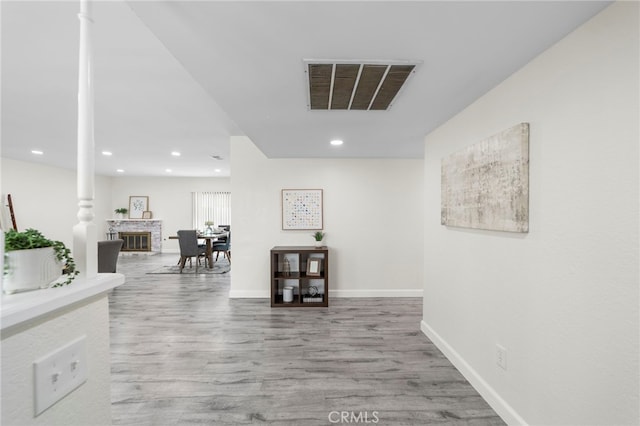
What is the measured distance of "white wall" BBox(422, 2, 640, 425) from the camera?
4.03ft

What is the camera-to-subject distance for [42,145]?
5309mm

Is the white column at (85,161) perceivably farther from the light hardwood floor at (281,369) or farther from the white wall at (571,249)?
the white wall at (571,249)

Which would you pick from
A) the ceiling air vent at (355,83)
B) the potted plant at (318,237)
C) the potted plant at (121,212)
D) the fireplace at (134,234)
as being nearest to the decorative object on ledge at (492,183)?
the ceiling air vent at (355,83)

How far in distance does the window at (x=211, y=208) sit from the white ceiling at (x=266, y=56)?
602cm

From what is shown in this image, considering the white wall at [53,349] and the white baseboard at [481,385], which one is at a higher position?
the white wall at [53,349]

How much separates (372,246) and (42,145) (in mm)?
6008

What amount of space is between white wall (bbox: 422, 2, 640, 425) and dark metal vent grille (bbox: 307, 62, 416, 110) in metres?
0.72

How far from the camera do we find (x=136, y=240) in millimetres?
9711

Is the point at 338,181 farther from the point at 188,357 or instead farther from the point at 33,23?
the point at 33,23

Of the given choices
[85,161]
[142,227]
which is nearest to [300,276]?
[85,161]

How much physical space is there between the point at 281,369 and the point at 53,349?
2140mm

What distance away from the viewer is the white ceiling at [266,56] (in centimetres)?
130

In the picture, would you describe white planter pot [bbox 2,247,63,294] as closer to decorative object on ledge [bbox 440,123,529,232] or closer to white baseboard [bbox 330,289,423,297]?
decorative object on ledge [bbox 440,123,529,232]

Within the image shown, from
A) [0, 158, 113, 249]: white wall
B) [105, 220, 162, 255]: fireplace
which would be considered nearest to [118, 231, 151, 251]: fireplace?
[105, 220, 162, 255]: fireplace
